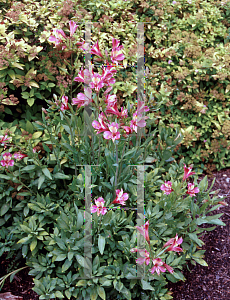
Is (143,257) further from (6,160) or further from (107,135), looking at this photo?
(6,160)

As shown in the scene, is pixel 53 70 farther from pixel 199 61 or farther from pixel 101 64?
pixel 199 61

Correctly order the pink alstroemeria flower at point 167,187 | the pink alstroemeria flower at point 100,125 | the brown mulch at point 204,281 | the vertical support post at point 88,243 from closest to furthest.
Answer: the pink alstroemeria flower at point 100,125 → the vertical support post at point 88,243 → the pink alstroemeria flower at point 167,187 → the brown mulch at point 204,281

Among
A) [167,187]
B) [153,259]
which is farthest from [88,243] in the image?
[167,187]

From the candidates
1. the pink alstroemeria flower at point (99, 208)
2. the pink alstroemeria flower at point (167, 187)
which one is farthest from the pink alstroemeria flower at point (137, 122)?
the pink alstroemeria flower at point (167, 187)

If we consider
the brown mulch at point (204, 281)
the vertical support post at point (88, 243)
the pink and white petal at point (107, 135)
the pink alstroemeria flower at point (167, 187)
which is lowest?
the brown mulch at point (204, 281)

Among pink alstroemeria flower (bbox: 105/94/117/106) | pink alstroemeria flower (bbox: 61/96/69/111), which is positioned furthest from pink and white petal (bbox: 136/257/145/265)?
pink alstroemeria flower (bbox: 61/96/69/111)

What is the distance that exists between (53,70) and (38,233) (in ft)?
4.28

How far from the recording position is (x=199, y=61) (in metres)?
2.99

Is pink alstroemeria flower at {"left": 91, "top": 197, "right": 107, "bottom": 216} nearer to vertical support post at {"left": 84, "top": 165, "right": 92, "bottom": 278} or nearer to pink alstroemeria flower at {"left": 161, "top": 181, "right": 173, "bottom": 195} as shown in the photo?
vertical support post at {"left": 84, "top": 165, "right": 92, "bottom": 278}

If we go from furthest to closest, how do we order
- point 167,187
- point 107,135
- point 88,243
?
point 167,187
point 88,243
point 107,135

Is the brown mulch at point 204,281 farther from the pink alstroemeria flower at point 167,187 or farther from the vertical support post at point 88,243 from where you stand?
the pink alstroemeria flower at point 167,187

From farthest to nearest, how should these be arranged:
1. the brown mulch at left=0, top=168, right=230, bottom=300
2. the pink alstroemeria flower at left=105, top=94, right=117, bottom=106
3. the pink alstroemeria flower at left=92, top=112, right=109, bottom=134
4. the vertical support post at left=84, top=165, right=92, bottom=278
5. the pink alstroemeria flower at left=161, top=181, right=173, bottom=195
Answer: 1. the brown mulch at left=0, top=168, right=230, bottom=300
2. the pink alstroemeria flower at left=161, top=181, right=173, bottom=195
3. the vertical support post at left=84, top=165, right=92, bottom=278
4. the pink alstroemeria flower at left=105, top=94, right=117, bottom=106
5. the pink alstroemeria flower at left=92, top=112, right=109, bottom=134

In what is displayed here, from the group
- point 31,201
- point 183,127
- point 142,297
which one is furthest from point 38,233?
point 183,127

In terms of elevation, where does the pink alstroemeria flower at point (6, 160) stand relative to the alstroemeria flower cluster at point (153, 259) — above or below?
above
